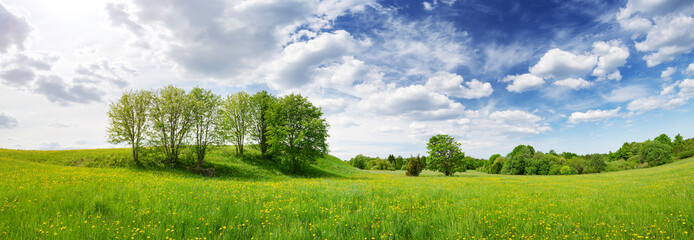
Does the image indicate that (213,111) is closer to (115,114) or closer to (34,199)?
(115,114)

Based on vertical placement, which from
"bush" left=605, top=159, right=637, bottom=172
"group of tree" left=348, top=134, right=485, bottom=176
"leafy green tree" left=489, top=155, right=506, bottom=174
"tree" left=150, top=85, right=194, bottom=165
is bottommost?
"leafy green tree" left=489, top=155, right=506, bottom=174

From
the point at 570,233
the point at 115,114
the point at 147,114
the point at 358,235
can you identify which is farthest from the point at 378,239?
the point at 115,114

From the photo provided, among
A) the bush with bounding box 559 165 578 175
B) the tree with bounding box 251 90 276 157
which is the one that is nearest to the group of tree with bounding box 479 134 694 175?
the bush with bounding box 559 165 578 175

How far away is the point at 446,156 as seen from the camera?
56.1 metres

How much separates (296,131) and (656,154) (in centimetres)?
7930

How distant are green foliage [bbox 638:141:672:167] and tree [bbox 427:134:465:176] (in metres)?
44.8

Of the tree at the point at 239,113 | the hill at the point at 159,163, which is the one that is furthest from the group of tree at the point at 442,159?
the tree at the point at 239,113

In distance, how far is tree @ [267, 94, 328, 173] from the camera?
36531mm

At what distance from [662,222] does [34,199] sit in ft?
63.1

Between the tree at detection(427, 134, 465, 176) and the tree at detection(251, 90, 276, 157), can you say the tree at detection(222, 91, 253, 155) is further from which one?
the tree at detection(427, 134, 465, 176)

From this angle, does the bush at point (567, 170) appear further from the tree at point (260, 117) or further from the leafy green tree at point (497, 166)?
the tree at point (260, 117)

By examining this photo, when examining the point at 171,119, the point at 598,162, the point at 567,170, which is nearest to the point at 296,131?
the point at 171,119

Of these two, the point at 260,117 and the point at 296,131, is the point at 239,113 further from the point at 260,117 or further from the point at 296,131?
the point at 296,131

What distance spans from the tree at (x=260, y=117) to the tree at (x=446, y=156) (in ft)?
111
